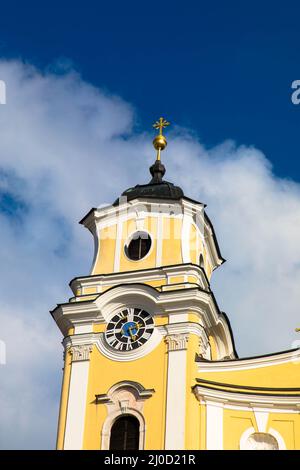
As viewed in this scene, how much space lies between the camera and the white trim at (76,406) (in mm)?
24375

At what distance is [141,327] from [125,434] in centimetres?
304

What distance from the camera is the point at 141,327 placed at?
25688 millimetres

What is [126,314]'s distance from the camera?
26047mm

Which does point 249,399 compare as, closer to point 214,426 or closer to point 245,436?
point 245,436

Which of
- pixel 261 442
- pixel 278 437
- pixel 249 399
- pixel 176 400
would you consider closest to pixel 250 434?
pixel 261 442

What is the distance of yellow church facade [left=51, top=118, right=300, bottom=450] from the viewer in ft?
78.7

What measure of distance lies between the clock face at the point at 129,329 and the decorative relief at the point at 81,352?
597 millimetres

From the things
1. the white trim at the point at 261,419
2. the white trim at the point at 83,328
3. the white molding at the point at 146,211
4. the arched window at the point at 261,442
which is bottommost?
the arched window at the point at 261,442

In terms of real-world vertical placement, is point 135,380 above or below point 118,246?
below

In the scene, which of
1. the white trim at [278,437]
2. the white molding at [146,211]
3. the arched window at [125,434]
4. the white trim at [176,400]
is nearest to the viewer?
the white trim at [176,400]

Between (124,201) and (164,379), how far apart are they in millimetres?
6125

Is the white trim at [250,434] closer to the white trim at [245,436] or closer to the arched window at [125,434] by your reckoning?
the white trim at [245,436]

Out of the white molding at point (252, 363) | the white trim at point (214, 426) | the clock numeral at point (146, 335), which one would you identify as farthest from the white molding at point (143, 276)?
the white trim at point (214, 426)
